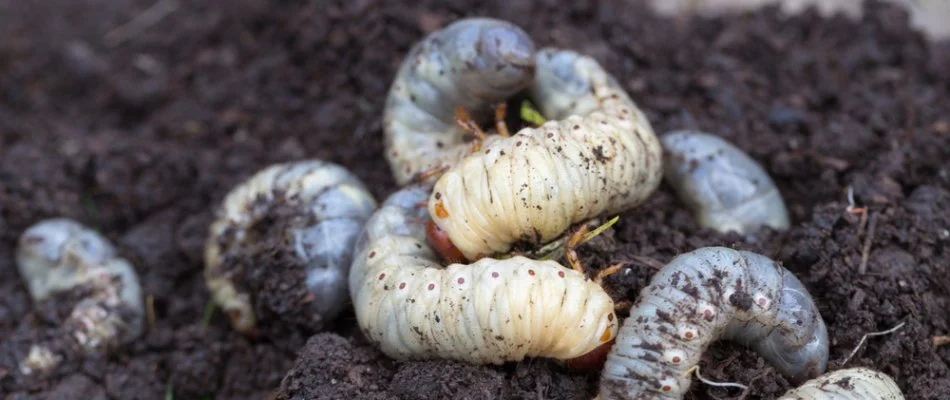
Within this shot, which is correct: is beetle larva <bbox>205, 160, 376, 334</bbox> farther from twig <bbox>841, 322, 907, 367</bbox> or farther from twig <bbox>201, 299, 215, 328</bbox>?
twig <bbox>841, 322, 907, 367</bbox>

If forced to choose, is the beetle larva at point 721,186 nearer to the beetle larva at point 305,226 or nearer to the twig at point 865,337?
the twig at point 865,337

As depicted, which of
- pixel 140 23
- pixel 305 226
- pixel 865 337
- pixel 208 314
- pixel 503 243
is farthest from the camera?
pixel 140 23

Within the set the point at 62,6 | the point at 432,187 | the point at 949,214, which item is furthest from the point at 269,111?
the point at 949,214

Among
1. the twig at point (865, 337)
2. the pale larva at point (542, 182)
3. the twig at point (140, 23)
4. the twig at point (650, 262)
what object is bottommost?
the twig at point (865, 337)

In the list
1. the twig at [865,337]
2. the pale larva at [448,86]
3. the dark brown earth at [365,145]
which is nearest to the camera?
the twig at [865,337]

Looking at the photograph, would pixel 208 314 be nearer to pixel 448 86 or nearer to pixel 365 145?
pixel 365 145

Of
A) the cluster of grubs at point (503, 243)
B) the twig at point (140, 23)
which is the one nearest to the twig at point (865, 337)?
the cluster of grubs at point (503, 243)

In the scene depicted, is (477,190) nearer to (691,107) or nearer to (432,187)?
(432,187)

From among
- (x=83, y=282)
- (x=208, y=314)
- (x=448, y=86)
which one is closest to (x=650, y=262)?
(x=448, y=86)
